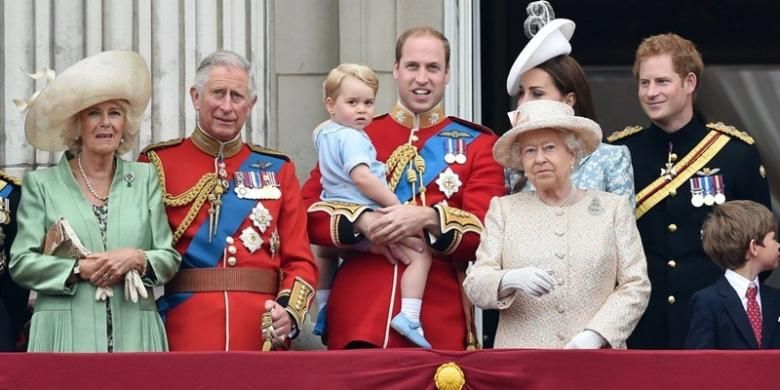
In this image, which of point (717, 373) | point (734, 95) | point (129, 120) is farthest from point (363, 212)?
point (734, 95)

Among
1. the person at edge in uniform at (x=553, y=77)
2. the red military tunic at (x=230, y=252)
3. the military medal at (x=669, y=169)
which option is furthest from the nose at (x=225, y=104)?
the military medal at (x=669, y=169)

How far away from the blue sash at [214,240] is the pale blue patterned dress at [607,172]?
1019mm

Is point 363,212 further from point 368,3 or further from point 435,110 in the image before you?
point 368,3

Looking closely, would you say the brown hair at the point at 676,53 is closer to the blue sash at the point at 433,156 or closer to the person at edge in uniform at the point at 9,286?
the blue sash at the point at 433,156

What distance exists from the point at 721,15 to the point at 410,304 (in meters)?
2.97

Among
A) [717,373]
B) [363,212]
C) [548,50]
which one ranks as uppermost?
[548,50]

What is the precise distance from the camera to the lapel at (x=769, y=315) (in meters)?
7.73

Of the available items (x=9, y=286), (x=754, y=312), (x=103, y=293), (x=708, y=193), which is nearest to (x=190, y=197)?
(x=103, y=293)

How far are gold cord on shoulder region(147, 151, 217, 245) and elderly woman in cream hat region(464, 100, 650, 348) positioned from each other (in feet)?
3.13

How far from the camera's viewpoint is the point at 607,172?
816 cm

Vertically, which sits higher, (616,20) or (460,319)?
(616,20)

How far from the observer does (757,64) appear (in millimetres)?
10359

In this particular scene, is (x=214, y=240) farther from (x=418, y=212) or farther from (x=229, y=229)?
(x=418, y=212)

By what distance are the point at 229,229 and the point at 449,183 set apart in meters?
0.79
